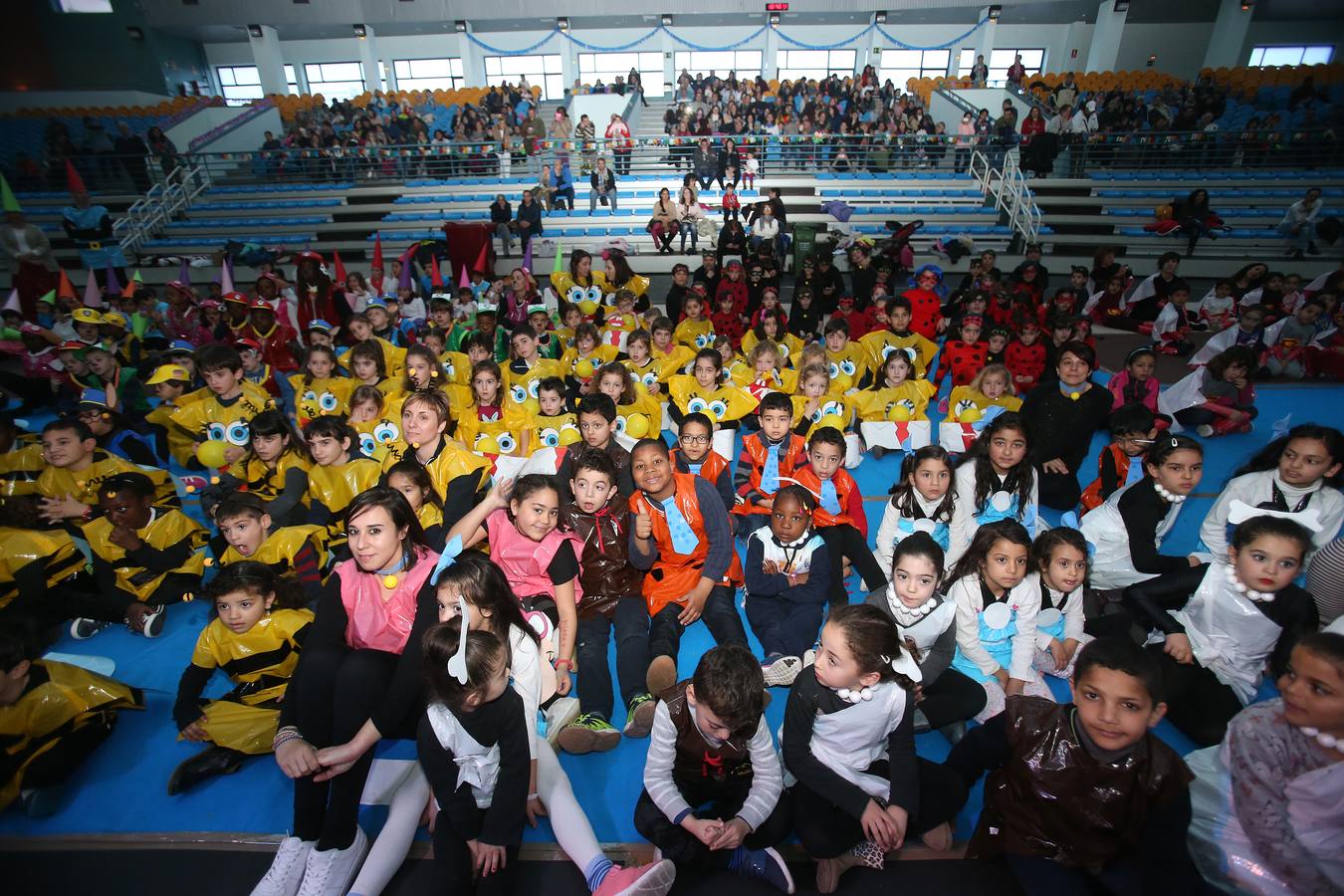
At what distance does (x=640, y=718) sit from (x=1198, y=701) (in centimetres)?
226

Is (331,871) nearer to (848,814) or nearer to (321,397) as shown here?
(848,814)

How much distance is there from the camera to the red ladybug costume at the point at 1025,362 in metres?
5.72

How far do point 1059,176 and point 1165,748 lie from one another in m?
15.2

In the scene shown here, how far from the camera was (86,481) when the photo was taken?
11.3 ft

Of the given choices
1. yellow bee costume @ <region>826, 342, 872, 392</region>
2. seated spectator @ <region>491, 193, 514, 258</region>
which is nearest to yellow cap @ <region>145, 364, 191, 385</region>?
yellow bee costume @ <region>826, 342, 872, 392</region>

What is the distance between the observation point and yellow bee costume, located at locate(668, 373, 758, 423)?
16.1 feet

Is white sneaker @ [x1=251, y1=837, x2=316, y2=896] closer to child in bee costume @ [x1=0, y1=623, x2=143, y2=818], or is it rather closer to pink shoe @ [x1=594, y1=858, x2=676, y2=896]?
pink shoe @ [x1=594, y1=858, x2=676, y2=896]

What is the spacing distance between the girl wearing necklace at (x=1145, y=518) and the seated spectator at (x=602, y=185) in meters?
11.6

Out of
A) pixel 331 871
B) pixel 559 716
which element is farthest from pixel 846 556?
pixel 331 871

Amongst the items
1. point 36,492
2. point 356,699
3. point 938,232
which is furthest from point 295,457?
point 938,232

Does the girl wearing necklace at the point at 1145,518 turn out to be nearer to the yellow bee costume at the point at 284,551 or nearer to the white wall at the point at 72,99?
the yellow bee costume at the point at 284,551

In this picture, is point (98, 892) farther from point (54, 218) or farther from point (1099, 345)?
point (54, 218)

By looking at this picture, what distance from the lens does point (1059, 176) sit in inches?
524

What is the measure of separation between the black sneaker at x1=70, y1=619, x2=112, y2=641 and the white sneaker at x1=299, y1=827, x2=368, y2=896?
2.29m
